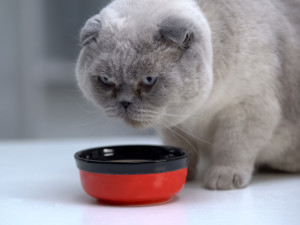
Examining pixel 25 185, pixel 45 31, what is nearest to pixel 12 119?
pixel 45 31

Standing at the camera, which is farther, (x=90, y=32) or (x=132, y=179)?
(x=90, y=32)

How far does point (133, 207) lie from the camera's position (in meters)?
1.43

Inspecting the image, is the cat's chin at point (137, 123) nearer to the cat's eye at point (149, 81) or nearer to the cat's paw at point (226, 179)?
the cat's eye at point (149, 81)

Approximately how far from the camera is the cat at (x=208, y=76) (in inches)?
58.6

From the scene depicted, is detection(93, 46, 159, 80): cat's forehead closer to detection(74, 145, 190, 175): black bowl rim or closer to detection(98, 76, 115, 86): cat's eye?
detection(98, 76, 115, 86): cat's eye

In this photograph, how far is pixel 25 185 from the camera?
1.71 meters

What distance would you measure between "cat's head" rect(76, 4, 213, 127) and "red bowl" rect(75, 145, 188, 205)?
18 cm

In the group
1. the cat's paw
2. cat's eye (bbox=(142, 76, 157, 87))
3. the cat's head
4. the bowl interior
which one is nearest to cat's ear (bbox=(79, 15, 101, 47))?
the cat's head

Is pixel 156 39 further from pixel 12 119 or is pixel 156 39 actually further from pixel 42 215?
pixel 12 119

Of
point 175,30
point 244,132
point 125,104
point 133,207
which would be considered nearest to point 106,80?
point 125,104

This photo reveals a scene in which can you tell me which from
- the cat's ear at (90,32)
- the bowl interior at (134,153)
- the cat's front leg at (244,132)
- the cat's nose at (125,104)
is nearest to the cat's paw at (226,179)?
the cat's front leg at (244,132)

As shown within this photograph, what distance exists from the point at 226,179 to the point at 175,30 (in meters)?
0.57

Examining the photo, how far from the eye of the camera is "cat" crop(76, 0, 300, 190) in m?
1.49

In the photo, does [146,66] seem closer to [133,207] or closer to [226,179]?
[133,207]
